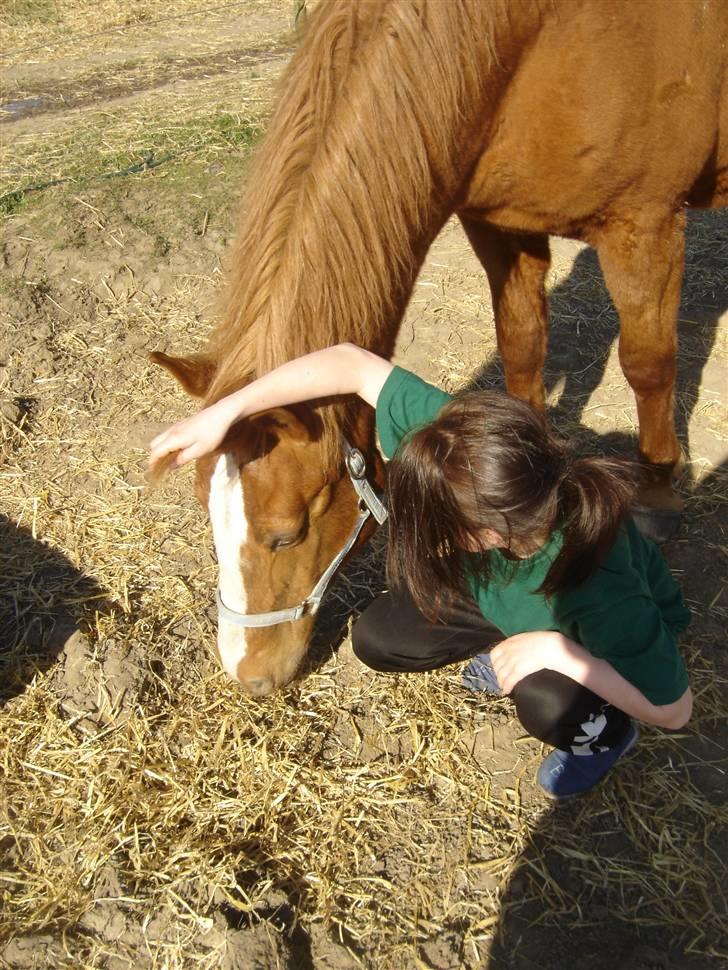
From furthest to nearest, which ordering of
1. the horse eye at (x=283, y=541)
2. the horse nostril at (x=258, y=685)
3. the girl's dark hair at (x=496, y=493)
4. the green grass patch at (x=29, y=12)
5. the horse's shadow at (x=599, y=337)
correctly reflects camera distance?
the green grass patch at (x=29, y=12) < the horse's shadow at (x=599, y=337) < the horse nostril at (x=258, y=685) < the horse eye at (x=283, y=541) < the girl's dark hair at (x=496, y=493)

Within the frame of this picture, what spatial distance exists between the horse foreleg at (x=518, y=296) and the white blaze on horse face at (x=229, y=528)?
136 cm

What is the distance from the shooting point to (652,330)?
2396mm

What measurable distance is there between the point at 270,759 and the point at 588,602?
3.38 ft

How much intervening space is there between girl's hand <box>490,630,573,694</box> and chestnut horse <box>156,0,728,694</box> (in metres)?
0.49

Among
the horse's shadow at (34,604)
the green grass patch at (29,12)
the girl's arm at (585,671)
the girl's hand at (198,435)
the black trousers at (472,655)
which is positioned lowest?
the horse's shadow at (34,604)

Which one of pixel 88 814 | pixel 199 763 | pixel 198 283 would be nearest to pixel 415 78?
pixel 199 763

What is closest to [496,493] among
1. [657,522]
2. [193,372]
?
[193,372]

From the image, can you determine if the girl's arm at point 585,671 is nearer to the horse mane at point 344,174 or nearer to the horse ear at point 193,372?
the horse mane at point 344,174

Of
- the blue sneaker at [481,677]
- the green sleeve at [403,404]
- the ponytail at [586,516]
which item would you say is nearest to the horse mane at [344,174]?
Result: the green sleeve at [403,404]

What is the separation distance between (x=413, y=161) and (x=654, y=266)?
906 millimetres

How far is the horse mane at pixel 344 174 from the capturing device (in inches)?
65.6

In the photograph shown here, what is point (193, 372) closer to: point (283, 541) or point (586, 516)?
point (283, 541)

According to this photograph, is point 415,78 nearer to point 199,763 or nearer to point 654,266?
point 654,266

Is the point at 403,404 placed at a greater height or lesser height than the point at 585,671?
greater
